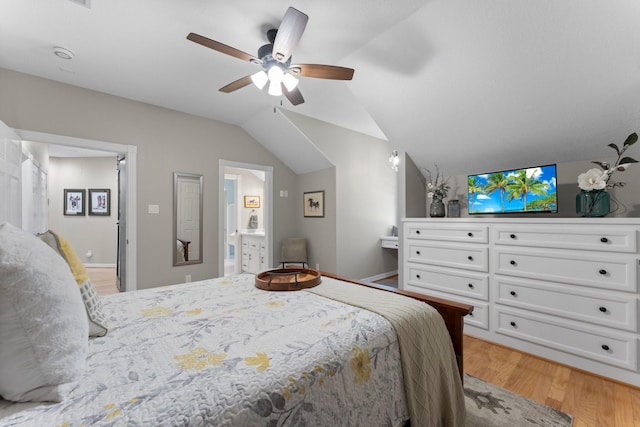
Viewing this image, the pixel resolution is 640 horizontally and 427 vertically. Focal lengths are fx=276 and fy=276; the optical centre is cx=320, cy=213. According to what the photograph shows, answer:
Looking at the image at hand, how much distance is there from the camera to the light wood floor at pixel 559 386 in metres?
1.66

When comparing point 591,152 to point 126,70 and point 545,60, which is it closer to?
point 545,60

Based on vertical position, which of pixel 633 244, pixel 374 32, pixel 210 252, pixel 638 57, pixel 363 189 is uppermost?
pixel 374 32

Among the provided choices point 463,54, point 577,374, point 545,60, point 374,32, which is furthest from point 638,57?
point 577,374

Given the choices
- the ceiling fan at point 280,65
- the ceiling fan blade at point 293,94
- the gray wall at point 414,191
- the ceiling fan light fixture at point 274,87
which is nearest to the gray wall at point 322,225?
the gray wall at point 414,191

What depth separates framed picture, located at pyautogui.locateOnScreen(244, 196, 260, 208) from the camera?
6168 millimetres

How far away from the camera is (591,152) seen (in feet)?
7.87

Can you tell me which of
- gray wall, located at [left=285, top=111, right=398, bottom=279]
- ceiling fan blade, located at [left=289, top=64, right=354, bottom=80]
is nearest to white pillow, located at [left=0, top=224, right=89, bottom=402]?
ceiling fan blade, located at [left=289, top=64, right=354, bottom=80]

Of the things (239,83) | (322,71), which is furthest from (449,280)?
(239,83)

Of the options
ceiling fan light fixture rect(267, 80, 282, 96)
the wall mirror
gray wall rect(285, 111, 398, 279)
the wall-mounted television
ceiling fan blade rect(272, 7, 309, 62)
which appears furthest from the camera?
gray wall rect(285, 111, 398, 279)

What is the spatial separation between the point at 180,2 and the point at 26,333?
2028mm

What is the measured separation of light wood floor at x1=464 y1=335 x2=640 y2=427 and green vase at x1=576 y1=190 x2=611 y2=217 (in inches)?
48.2

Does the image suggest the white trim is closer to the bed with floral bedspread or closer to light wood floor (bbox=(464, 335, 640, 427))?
the bed with floral bedspread

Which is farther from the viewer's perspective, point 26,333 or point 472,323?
point 472,323

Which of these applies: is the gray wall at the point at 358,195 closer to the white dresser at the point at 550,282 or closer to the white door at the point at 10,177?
the white dresser at the point at 550,282
